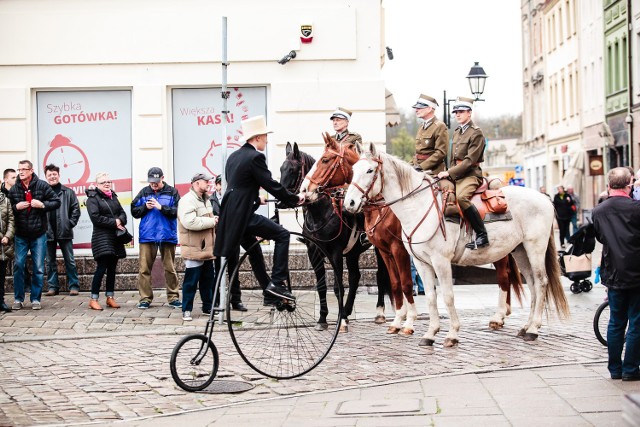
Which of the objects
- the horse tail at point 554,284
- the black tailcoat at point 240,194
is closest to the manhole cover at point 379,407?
the black tailcoat at point 240,194

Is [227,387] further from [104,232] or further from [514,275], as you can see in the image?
[104,232]

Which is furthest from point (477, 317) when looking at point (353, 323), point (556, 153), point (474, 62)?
point (556, 153)

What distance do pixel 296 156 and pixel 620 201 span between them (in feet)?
17.2

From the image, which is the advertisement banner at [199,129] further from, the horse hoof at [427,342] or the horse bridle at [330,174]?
the horse hoof at [427,342]

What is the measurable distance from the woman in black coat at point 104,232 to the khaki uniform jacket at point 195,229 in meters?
1.28

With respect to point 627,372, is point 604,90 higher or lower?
higher

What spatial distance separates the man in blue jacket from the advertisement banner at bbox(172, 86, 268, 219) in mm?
2612

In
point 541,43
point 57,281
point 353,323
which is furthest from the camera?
point 541,43

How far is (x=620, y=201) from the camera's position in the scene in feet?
34.8

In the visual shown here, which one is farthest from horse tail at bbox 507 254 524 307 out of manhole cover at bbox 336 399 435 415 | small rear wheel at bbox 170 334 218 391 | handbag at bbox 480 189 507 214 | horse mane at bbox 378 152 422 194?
manhole cover at bbox 336 399 435 415

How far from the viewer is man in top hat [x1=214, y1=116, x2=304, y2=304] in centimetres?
1117

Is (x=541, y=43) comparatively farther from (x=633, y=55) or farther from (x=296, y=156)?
(x=296, y=156)

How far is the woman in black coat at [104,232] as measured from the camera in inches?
683

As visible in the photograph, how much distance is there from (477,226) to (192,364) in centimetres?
433
